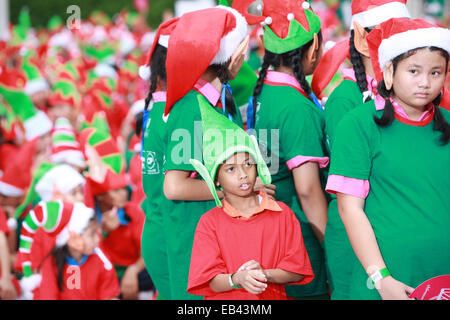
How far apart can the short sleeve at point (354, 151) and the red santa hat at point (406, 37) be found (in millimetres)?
266

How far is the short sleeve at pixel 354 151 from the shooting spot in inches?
92.0

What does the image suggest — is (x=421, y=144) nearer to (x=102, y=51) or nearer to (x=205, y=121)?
(x=205, y=121)

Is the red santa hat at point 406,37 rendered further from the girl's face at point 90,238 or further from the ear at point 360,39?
the girl's face at point 90,238

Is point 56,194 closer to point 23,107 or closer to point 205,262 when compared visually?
point 205,262

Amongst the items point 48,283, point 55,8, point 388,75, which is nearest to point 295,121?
point 388,75

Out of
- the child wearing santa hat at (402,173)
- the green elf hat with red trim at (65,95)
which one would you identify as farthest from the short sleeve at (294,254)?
the green elf hat with red trim at (65,95)

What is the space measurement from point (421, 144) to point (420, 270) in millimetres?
440

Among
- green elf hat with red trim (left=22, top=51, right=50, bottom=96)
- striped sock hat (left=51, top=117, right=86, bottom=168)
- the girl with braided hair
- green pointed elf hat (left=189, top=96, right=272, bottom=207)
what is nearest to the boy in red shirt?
green pointed elf hat (left=189, top=96, right=272, bottom=207)

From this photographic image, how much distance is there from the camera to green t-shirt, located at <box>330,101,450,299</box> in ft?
7.58

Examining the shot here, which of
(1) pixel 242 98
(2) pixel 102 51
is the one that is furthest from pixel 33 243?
(2) pixel 102 51

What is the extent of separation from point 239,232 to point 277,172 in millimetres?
634

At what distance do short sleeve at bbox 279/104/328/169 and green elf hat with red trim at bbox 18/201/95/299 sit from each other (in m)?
1.63
